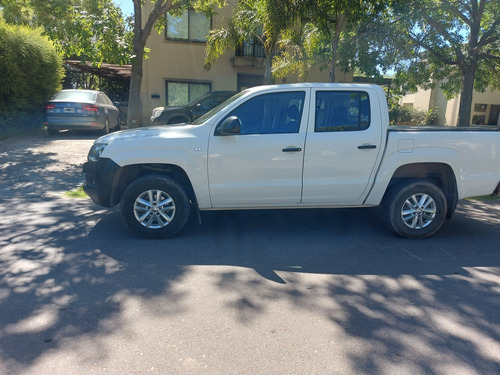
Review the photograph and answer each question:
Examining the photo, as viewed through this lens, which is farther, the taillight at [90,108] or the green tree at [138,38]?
the taillight at [90,108]

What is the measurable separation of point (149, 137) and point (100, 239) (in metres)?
1.44

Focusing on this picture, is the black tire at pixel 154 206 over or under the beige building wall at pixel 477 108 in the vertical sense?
under

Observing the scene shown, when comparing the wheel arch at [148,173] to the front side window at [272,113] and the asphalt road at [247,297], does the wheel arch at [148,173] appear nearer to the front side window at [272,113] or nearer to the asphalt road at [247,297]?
the asphalt road at [247,297]

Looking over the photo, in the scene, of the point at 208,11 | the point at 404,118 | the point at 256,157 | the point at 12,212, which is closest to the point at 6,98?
the point at 208,11

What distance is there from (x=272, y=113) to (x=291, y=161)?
67cm

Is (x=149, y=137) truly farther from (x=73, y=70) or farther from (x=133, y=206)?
(x=73, y=70)

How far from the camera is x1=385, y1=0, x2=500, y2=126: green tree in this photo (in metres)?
10.6

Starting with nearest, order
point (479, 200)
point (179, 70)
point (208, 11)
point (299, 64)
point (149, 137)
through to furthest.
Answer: point (149, 137), point (479, 200), point (208, 11), point (299, 64), point (179, 70)

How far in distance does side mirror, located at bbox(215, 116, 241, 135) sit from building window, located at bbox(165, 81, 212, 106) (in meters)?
13.9

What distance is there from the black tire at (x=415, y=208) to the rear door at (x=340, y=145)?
0.47 meters

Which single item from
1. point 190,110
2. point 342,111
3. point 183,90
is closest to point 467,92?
point 342,111

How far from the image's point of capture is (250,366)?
2.84 m

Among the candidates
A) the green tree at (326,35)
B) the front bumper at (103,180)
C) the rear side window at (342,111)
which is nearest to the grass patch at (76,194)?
the front bumper at (103,180)

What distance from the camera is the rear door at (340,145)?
205 inches
